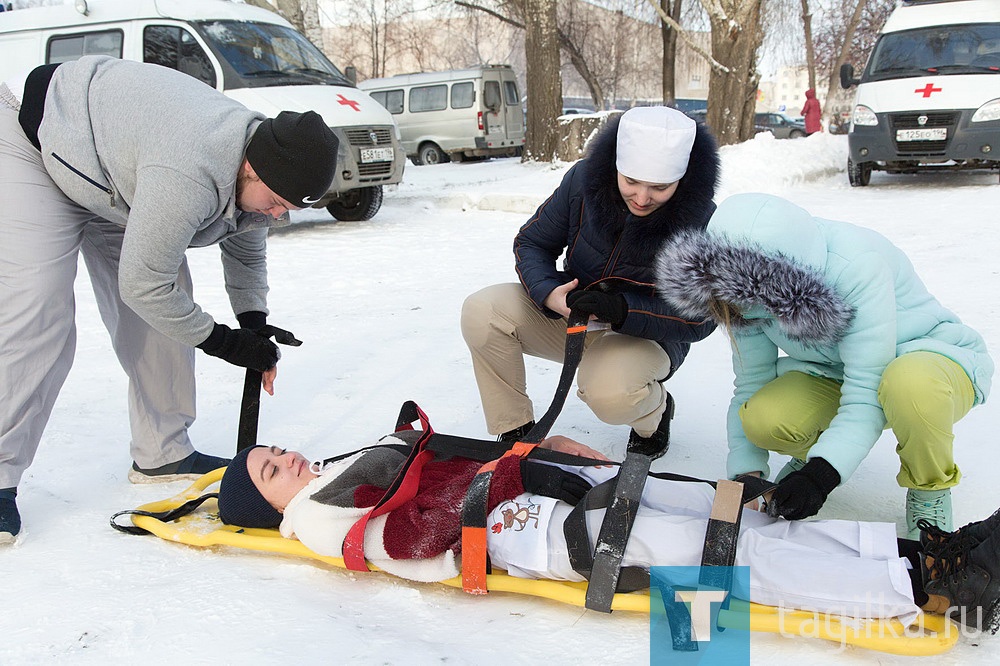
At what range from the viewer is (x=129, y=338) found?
2709 millimetres

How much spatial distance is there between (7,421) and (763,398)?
87.1 inches

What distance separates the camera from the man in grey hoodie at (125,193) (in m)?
2.13

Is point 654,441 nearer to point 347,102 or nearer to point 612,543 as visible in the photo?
point 612,543

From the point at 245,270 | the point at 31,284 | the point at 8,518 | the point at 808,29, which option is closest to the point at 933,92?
the point at 245,270

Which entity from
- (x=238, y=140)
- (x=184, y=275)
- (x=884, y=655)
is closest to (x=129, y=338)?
(x=184, y=275)

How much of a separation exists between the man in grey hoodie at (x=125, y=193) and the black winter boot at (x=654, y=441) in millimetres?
1321

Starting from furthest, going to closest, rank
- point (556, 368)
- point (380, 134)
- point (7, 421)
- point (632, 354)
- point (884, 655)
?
point (380, 134)
point (556, 368)
point (632, 354)
point (7, 421)
point (884, 655)

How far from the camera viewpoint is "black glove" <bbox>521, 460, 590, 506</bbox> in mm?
2111

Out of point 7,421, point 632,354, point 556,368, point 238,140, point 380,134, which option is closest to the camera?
point 238,140

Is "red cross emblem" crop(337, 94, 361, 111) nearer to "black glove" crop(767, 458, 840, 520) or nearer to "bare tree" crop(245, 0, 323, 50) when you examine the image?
"bare tree" crop(245, 0, 323, 50)

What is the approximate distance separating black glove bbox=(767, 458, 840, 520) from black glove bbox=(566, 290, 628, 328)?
2.52 ft

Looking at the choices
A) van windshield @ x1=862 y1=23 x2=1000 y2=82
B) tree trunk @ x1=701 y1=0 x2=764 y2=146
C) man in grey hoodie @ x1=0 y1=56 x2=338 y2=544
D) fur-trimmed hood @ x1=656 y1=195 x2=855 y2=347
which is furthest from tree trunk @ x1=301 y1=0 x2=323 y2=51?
fur-trimmed hood @ x1=656 y1=195 x2=855 y2=347

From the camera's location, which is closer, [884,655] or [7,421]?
Result: [884,655]

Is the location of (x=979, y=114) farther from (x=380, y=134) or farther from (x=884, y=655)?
(x=884, y=655)
